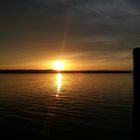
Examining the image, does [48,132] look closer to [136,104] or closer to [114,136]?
[114,136]

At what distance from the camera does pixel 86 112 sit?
84.0ft

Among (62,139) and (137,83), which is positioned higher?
(137,83)

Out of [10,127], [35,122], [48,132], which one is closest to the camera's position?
[48,132]

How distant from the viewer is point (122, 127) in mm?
18984

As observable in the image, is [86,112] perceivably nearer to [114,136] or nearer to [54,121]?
[54,121]

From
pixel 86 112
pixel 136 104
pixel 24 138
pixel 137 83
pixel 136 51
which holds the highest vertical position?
pixel 136 51

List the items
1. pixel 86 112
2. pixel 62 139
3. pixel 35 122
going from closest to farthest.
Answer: pixel 62 139
pixel 35 122
pixel 86 112

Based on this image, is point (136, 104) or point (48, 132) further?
point (48, 132)

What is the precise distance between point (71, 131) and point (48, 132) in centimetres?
207

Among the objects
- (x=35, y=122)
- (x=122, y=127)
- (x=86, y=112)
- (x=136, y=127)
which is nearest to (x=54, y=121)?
(x=35, y=122)

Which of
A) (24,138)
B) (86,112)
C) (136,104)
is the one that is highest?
(136,104)

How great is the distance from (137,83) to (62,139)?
40.9 ft

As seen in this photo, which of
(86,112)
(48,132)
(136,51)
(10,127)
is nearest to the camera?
(136,51)

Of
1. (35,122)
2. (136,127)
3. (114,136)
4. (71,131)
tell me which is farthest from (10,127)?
(136,127)
